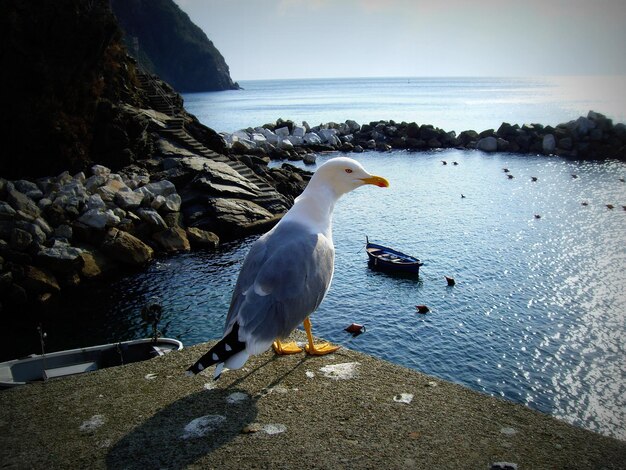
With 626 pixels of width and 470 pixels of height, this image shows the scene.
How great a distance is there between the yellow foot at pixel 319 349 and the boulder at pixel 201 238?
21628 mm

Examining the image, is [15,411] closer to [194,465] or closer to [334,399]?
[194,465]

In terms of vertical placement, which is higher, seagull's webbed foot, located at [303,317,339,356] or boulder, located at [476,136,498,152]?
boulder, located at [476,136,498,152]

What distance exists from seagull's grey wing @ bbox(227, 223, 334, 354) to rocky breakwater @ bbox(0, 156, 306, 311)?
17910 mm

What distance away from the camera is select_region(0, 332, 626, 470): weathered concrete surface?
4711mm

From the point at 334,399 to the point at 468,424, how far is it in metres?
1.52

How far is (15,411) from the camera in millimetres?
5660

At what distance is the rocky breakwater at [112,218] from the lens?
2102 cm

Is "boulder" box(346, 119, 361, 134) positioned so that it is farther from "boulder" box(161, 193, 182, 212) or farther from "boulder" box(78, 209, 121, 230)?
"boulder" box(78, 209, 121, 230)

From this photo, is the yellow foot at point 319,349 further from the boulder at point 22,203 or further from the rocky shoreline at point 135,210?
the boulder at point 22,203

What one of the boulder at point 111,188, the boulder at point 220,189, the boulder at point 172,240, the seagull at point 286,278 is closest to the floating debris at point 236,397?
the seagull at point 286,278

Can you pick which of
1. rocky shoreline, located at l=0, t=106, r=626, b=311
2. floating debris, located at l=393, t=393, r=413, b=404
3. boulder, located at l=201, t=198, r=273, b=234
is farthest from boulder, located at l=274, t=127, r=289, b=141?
floating debris, located at l=393, t=393, r=413, b=404

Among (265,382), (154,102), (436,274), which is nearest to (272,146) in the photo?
(154,102)

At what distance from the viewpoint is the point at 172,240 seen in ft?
87.4

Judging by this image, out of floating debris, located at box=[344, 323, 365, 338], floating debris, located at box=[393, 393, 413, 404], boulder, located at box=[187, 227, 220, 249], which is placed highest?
floating debris, located at box=[393, 393, 413, 404]
